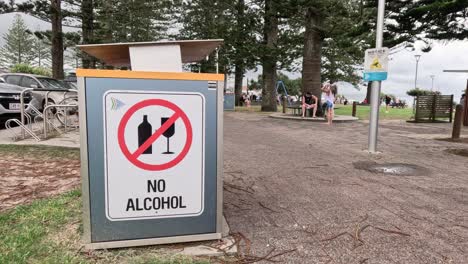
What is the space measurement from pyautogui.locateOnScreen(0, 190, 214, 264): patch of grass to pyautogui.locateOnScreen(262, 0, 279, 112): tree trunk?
16267mm

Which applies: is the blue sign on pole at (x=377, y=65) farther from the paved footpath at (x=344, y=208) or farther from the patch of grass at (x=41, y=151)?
the patch of grass at (x=41, y=151)

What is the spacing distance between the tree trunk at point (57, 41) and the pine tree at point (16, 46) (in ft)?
190

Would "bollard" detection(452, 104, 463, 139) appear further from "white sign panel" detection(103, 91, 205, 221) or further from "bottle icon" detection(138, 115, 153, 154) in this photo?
"bottle icon" detection(138, 115, 153, 154)

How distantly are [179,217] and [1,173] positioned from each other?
3809mm

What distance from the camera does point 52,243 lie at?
9.86 ft

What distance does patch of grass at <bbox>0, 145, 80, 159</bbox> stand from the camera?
22.3 feet

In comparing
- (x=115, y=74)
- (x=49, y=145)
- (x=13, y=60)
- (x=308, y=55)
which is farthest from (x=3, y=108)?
(x=13, y=60)

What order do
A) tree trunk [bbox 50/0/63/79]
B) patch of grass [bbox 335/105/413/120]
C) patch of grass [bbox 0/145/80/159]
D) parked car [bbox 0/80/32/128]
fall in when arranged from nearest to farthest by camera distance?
patch of grass [bbox 0/145/80/159]
parked car [bbox 0/80/32/128]
patch of grass [bbox 335/105/413/120]
tree trunk [bbox 50/0/63/79]

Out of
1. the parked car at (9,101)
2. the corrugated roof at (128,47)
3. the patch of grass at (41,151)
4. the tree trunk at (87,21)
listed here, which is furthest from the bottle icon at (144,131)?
the tree trunk at (87,21)

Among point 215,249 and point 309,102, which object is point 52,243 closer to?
point 215,249

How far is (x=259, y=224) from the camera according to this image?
3559 millimetres

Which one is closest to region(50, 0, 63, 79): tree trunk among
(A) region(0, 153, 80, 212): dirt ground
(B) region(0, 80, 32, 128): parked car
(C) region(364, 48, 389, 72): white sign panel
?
(B) region(0, 80, 32, 128): parked car

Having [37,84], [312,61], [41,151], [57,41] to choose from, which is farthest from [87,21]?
[41,151]

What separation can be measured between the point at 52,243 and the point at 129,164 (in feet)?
2.95
